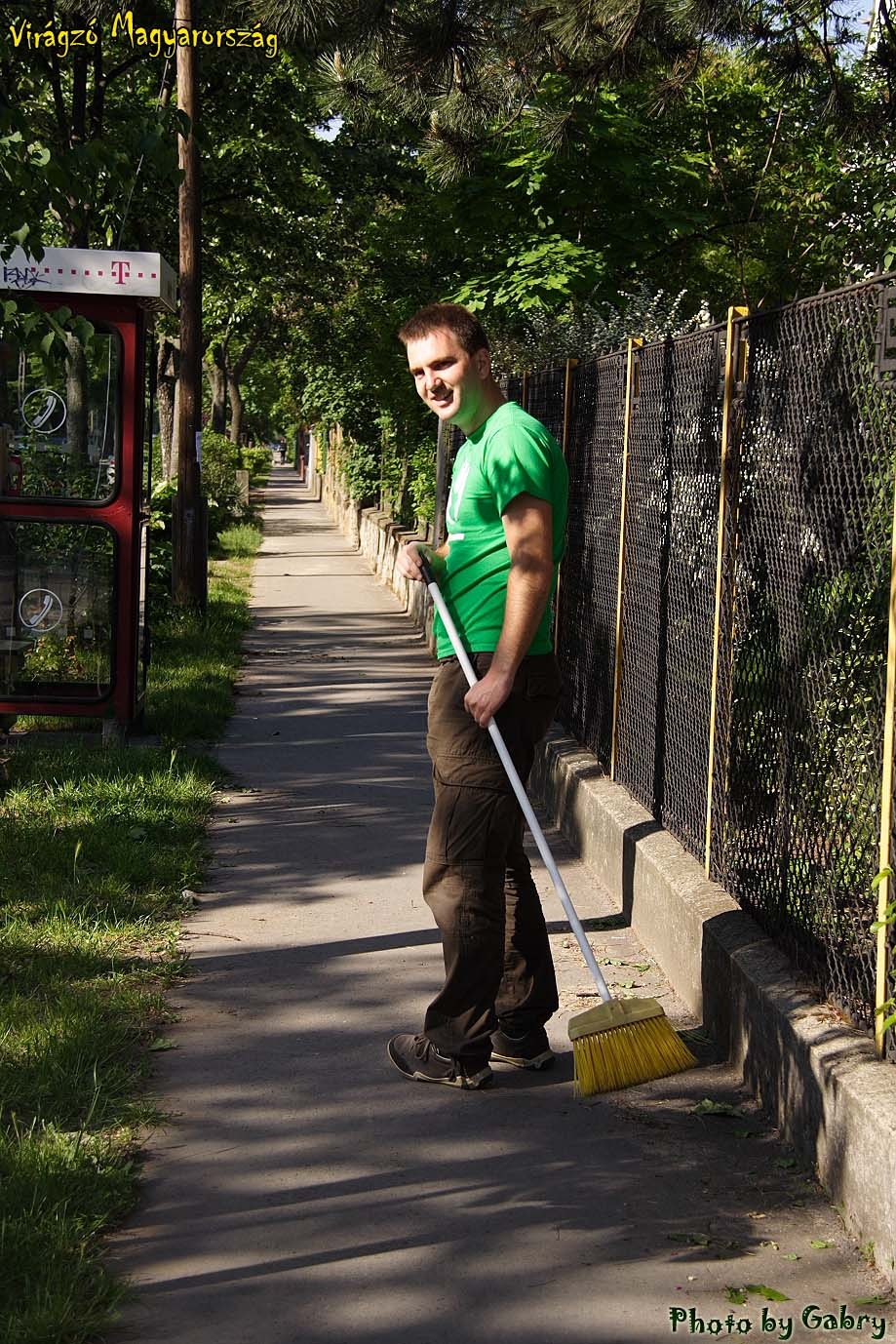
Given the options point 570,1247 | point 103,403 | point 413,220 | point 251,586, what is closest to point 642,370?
point 103,403

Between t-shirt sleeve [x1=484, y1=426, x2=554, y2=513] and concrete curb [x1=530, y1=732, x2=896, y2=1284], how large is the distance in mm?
1464

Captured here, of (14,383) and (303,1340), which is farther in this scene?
(14,383)

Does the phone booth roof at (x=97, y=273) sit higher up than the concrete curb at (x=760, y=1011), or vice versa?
the phone booth roof at (x=97, y=273)

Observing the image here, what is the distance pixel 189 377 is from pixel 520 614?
11877 millimetres

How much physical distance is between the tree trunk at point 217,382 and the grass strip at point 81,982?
33710 millimetres

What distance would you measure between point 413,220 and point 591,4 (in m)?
5.91

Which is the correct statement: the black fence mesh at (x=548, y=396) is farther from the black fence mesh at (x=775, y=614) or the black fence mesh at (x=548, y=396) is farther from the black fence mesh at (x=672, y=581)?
the black fence mesh at (x=672, y=581)

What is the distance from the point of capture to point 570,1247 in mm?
3637

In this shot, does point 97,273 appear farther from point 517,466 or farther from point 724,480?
point 517,466

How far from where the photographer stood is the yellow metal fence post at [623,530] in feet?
23.5

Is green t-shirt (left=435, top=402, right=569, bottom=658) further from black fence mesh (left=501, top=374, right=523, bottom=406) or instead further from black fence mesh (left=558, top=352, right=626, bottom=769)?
black fence mesh (left=501, top=374, right=523, bottom=406)

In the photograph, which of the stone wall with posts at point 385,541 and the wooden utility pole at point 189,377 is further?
the stone wall with posts at point 385,541

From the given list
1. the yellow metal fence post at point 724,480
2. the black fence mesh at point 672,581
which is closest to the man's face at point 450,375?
the yellow metal fence post at point 724,480

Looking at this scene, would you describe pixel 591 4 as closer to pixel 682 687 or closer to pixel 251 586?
pixel 682 687
